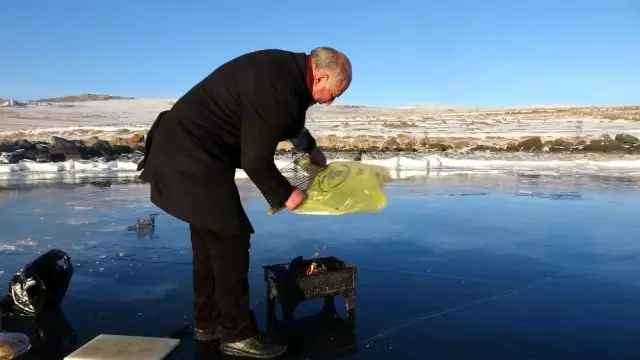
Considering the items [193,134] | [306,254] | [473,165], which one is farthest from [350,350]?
[473,165]

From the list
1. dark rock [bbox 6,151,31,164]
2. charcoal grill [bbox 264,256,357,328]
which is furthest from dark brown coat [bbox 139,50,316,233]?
dark rock [bbox 6,151,31,164]

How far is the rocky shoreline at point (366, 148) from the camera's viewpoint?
59.5ft

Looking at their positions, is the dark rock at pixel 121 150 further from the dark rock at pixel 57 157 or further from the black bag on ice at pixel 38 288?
the black bag on ice at pixel 38 288

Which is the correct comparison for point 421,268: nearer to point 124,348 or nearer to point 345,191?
point 345,191

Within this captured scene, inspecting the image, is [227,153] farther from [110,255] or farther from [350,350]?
[110,255]

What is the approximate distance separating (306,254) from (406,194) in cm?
471

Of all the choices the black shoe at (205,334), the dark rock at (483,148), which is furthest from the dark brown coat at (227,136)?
the dark rock at (483,148)

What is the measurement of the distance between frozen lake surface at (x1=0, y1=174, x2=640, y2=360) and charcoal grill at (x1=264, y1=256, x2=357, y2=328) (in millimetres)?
161

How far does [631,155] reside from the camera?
1914 cm

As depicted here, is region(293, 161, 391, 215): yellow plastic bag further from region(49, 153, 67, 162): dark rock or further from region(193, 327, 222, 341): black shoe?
region(49, 153, 67, 162): dark rock

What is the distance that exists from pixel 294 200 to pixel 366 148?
20310 millimetres

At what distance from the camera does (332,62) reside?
2.57 metres

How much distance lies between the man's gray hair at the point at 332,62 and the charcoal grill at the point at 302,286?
49.4 inches

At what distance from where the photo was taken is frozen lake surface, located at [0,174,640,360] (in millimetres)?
3172
